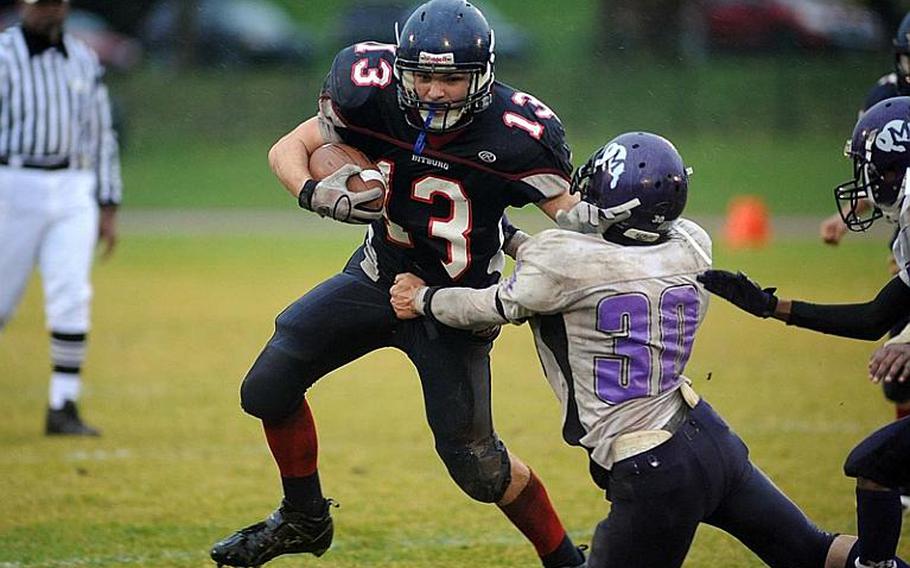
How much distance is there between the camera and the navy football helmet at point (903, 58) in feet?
17.7

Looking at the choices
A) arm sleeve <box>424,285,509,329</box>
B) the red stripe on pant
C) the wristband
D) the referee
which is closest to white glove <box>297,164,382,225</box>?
the wristband

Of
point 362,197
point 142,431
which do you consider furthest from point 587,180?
point 142,431

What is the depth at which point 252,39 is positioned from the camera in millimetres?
23750

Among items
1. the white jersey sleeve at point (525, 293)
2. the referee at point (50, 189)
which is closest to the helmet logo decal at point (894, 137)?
the white jersey sleeve at point (525, 293)

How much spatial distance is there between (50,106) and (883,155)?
14.7 feet

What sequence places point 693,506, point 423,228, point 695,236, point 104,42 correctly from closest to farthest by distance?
point 693,506 < point 695,236 < point 423,228 < point 104,42

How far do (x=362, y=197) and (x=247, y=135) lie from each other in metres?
17.8

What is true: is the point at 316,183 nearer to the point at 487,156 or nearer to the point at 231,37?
the point at 487,156

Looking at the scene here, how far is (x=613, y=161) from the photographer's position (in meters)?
3.83

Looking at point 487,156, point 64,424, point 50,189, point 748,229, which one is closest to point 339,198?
point 487,156

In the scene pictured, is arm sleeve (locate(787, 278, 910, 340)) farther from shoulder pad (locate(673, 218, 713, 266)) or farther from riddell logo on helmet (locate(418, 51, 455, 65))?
riddell logo on helmet (locate(418, 51, 455, 65))

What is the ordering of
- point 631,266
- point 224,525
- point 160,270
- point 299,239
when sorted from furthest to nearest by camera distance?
point 299,239 < point 160,270 < point 224,525 < point 631,266

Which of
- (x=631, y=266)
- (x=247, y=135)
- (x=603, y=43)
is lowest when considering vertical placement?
(x=247, y=135)

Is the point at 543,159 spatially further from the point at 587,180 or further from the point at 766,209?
the point at 766,209
